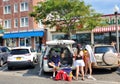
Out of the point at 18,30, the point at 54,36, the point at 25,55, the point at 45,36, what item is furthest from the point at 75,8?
the point at 18,30

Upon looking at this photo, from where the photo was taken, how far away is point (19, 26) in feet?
165

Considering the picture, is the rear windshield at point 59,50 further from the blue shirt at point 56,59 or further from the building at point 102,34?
the building at point 102,34

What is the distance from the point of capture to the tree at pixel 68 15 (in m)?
24.7

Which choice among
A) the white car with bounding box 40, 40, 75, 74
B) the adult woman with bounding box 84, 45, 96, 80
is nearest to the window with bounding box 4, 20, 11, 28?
the white car with bounding box 40, 40, 75, 74

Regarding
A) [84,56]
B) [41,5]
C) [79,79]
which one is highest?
[41,5]

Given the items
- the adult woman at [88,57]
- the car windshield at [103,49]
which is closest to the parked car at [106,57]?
the car windshield at [103,49]

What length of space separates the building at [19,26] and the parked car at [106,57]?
28417mm

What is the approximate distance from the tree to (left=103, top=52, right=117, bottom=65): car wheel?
988cm

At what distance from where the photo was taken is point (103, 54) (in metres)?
15.0

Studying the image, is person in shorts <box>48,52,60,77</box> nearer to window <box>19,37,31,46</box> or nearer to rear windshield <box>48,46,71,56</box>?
rear windshield <box>48,46,71,56</box>

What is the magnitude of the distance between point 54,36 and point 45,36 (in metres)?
5.58

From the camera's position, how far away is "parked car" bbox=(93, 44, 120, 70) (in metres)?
14.8

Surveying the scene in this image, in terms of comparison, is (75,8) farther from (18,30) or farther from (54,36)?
(18,30)

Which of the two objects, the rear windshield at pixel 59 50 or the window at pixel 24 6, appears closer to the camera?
the rear windshield at pixel 59 50
